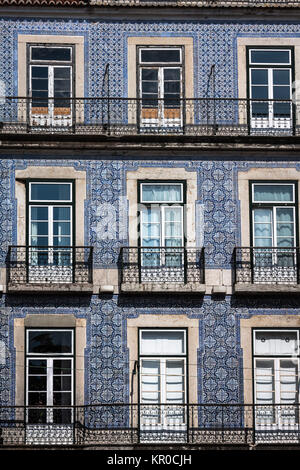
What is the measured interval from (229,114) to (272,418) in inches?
240

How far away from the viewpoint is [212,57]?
84.7ft

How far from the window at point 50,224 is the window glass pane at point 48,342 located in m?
1.23

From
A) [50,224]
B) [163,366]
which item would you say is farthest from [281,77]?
[163,366]

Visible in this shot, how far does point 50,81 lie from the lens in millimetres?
25656

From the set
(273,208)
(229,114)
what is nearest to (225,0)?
(229,114)

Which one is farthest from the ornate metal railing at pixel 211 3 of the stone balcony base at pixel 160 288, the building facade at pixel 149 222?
the stone balcony base at pixel 160 288

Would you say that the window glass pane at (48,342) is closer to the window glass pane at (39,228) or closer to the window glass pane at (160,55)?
the window glass pane at (39,228)

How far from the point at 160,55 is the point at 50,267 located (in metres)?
4.89

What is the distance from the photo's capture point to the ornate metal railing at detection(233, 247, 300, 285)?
81.5 feet

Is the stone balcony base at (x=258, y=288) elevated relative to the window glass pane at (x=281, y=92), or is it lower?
lower

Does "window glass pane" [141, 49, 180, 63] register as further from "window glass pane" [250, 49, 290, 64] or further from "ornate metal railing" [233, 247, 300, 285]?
"ornate metal railing" [233, 247, 300, 285]

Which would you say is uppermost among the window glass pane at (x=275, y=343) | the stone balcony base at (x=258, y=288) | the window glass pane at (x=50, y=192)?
the window glass pane at (x=50, y=192)

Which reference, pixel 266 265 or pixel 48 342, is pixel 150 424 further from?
pixel 266 265

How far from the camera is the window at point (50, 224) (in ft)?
81.5
